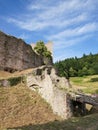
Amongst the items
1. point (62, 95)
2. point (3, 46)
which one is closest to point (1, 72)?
point (3, 46)

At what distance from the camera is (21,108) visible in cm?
2325

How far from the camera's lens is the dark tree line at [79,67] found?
3236 inches

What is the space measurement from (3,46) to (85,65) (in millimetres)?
57037

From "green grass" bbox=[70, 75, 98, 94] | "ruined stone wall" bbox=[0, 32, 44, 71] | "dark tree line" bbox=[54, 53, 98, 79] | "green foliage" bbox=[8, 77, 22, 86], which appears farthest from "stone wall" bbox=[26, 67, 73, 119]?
"dark tree line" bbox=[54, 53, 98, 79]

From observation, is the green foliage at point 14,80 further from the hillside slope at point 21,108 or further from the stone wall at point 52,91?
the stone wall at point 52,91

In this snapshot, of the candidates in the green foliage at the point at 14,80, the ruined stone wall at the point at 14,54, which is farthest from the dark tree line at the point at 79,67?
the green foliage at the point at 14,80

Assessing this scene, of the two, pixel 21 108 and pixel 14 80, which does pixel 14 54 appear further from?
pixel 21 108

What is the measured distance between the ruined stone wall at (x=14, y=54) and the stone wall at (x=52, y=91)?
6587 mm

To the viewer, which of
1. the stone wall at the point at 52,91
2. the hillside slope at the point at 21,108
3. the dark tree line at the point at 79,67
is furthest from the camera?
the dark tree line at the point at 79,67

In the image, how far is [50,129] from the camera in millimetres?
16859

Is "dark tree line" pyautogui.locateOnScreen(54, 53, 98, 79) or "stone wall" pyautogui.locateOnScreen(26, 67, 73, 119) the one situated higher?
"dark tree line" pyautogui.locateOnScreen(54, 53, 98, 79)

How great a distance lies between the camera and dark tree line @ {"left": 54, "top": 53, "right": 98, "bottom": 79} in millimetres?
82188

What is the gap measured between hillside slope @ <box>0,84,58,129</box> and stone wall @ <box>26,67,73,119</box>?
1.62 feet

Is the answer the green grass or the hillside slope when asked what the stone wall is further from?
the green grass
